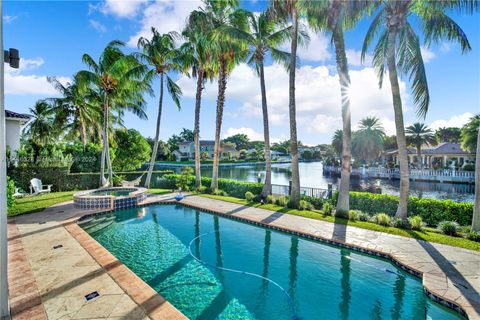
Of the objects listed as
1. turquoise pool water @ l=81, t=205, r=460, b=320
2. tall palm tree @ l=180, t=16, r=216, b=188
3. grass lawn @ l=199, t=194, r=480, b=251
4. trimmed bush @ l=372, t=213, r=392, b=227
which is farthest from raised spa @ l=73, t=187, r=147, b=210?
trimmed bush @ l=372, t=213, r=392, b=227

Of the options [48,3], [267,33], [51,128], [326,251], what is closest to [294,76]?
[267,33]

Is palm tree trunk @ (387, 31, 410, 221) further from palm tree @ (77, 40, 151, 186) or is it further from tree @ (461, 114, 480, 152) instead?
tree @ (461, 114, 480, 152)

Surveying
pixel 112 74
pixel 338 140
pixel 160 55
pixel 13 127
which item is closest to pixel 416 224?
pixel 160 55

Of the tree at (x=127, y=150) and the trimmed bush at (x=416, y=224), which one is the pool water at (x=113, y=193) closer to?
the tree at (x=127, y=150)

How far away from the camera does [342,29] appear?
10.2 m

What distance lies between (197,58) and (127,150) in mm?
15260

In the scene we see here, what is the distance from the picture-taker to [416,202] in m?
10.3

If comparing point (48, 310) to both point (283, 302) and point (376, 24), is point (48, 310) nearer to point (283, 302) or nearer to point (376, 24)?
point (283, 302)

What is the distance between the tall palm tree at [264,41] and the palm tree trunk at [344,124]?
3.56 m

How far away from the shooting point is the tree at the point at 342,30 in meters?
9.55

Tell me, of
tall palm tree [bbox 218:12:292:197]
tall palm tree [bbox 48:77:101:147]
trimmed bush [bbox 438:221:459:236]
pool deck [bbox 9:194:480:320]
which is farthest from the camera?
tall palm tree [bbox 48:77:101:147]

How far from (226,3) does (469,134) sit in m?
28.3

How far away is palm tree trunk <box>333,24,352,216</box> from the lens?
10.3 m

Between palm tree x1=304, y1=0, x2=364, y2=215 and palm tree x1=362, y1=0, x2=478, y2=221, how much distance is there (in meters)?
1.22
